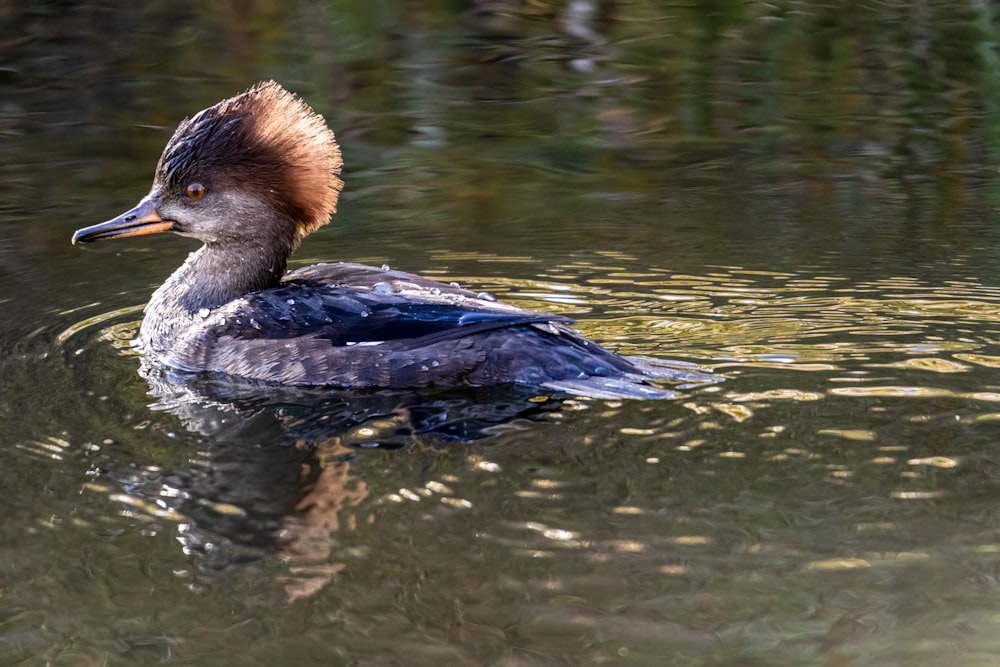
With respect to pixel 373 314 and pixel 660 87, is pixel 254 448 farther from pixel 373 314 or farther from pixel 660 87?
pixel 660 87

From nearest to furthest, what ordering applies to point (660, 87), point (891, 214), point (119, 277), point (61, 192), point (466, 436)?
point (466, 436)
point (119, 277)
point (891, 214)
point (61, 192)
point (660, 87)

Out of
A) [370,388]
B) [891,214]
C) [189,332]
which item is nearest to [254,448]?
[370,388]

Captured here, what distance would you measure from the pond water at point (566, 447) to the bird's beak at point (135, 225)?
0.54m

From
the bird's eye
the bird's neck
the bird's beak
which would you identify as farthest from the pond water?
the bird's eye

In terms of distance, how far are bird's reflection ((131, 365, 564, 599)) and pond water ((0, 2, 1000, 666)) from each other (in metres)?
0.02

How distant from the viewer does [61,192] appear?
9453mm

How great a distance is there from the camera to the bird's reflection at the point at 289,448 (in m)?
4.41

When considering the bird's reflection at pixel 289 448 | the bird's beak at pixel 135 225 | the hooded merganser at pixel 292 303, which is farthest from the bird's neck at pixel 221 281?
the bird's reflection at pixel 289 448

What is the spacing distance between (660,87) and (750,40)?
1633 millimetres

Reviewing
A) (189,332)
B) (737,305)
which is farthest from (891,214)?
(189,332)

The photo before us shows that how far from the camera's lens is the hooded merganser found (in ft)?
18.9

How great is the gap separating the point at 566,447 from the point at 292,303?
1.71m

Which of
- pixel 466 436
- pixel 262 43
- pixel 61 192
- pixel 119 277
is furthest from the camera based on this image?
pixel 262 43

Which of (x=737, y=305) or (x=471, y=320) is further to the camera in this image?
(x=737, y=305)
